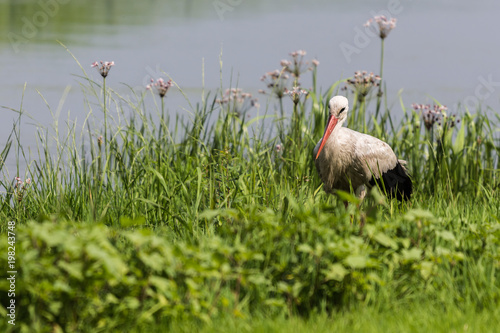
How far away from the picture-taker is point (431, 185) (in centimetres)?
734

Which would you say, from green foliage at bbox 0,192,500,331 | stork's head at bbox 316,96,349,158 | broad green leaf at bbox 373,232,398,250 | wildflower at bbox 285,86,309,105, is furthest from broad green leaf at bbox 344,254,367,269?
wildflower at bbox 285,86,309,105

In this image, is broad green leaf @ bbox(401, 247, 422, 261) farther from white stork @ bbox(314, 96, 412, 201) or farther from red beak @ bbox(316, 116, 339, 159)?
red beak @ bbox(316, 116, 339, 159)

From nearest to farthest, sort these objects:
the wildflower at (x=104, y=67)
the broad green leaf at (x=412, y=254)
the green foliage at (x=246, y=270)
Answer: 1. the green foliage at (x=246, y=270)
2. the broad green leaf at (x=412, y=254)
3. the wildflower at (x=104, y=67)

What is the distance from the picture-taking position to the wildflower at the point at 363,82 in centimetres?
714

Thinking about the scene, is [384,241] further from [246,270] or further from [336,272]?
[246,270]

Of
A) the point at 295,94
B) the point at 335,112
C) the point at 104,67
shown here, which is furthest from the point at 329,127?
the point at 104,67

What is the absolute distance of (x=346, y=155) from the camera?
19.9 feet

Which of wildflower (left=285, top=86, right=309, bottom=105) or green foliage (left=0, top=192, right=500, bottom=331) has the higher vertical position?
wildflower (left=285, top=86, right=309, bottom=105)

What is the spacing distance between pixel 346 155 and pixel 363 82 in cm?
150

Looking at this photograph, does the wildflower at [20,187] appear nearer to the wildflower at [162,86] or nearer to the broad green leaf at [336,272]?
the wildflower at [162,86]

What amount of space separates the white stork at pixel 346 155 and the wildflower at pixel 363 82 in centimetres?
118

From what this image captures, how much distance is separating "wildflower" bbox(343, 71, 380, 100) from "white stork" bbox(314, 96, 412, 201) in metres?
1.18

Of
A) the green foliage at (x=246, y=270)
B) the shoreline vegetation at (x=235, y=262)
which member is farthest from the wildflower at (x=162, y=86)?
the green foliage at (x=246, y=270)

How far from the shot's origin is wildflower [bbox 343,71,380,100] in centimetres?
714
